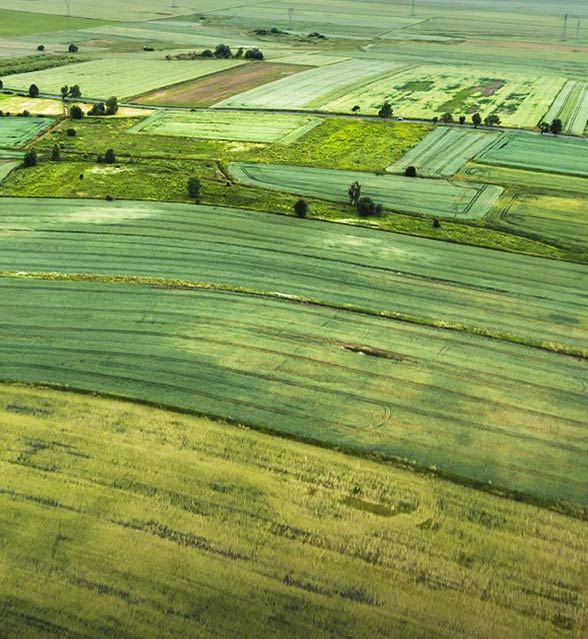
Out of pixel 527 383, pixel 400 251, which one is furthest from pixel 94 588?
pixel 400 251

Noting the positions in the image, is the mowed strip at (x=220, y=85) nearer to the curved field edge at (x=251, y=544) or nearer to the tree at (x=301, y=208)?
the tree at (x=301, y=208)

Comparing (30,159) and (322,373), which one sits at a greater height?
(30,159)

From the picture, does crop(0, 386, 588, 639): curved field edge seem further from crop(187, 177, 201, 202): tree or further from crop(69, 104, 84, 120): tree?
crop(69, 104, 84, 120): tree

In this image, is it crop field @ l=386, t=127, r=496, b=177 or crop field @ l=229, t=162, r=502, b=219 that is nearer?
crop field @ l=229, t=162, r=502, b=219

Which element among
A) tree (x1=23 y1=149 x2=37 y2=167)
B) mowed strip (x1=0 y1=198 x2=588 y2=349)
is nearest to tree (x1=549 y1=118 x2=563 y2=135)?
mowed strip (x1=0 y1=198 x2=588 y2=349)

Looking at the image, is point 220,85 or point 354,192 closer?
point 354,192

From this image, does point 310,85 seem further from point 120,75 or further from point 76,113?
point 76,113

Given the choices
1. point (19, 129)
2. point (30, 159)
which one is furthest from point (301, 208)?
point (19, 129)

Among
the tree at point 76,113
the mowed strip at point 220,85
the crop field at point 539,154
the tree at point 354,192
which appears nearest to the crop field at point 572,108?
the crop field at point 539,154
